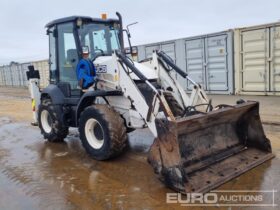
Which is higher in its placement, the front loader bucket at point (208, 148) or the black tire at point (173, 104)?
the black tire at point (173, 104)

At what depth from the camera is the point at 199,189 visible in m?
3.51

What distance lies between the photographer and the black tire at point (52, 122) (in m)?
6.04

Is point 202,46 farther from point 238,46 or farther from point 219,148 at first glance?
point 219,148

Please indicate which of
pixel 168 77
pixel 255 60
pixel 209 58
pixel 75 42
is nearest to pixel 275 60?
pixel 255 60

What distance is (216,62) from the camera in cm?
1165

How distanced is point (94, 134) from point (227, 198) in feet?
8.06

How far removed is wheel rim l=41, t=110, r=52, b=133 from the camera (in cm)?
648

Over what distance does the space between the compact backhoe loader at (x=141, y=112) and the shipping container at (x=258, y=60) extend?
6.01 metres

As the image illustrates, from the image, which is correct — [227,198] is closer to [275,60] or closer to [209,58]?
[275,60]

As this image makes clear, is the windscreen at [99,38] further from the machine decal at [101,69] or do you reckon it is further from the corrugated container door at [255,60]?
the corrugated container door at [255,60]

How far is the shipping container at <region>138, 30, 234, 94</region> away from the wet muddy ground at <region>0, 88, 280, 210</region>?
5309 millimetres

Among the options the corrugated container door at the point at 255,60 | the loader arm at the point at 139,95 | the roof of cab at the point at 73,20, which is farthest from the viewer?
the corrugated container door at the point at 255,60

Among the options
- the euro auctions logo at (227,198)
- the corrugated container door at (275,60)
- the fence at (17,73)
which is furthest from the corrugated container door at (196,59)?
the fence at (17,73)

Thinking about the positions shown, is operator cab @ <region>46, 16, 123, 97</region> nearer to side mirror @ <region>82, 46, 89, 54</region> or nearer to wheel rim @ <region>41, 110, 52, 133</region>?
side mirror @ <region>82, 46, 89, 54</region>
